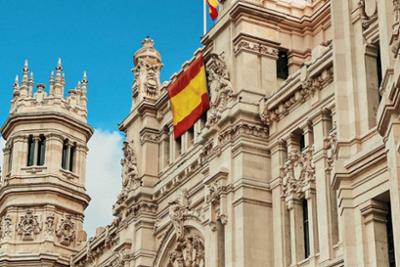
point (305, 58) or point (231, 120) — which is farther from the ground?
point (305, 58)

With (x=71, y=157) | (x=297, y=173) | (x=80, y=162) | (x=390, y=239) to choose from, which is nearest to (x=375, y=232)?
(x=390, y=239)

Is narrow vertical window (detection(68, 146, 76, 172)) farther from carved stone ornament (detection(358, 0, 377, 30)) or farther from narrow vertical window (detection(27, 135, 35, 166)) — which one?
carved stone ornament (detection(358, 0, 377, 30))

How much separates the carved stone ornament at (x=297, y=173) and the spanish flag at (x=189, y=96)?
723cm

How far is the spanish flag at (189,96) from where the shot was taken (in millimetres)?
47156

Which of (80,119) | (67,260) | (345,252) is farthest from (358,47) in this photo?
(80,119)

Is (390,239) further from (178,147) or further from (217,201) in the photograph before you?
(178,147)

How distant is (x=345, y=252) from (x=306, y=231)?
9803 mm

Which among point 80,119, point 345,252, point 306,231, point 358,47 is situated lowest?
point 345,252

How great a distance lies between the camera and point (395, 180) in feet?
86.9

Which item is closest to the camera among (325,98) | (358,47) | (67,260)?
(358,47)

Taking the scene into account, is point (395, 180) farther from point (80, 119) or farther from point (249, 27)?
point (80, 119)

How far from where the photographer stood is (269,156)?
42.3 meters

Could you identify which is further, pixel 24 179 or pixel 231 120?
pixel 24 179

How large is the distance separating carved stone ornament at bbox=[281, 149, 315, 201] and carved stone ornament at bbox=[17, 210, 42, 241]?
27.0 meters
